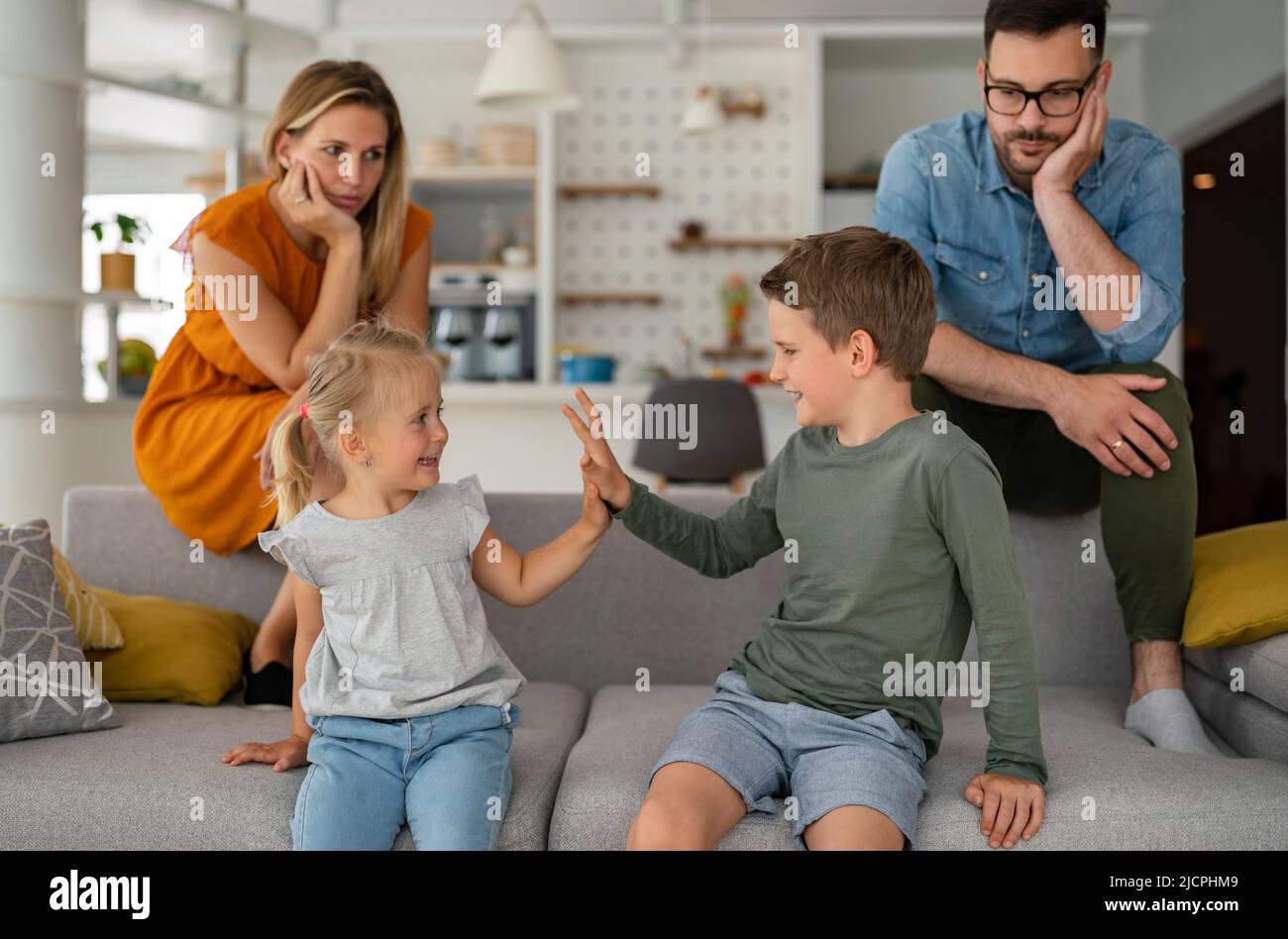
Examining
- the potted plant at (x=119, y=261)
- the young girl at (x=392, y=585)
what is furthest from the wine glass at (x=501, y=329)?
the young girl at (x=392, y=585)

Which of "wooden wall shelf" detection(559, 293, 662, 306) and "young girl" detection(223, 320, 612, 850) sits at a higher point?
"wooden wall shelf" detection(559, 293, 662, 306)

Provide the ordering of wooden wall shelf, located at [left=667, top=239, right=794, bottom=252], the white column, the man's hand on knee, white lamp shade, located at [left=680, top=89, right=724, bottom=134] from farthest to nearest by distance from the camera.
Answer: wooden wall shelf, located at [left=667, top=239, right=794, bottom=252], white lamp shade, located at [left=680, top=89, right=724, bottom=134], the white column, the man's hand on knee

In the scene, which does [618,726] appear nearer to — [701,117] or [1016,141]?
[1016,141]

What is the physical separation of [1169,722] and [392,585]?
107 cm

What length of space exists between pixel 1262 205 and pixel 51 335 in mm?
4666

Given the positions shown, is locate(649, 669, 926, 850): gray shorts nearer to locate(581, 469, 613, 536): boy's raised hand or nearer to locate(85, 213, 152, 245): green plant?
locate(581, 469, 613, 536): boy's raised hand

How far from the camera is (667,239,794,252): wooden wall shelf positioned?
21.0 ft

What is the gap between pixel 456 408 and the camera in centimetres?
534

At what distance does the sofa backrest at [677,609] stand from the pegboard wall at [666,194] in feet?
14.8

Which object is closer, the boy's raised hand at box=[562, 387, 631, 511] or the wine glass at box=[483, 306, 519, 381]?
the boy's raised hand at box=[562, 387, 631, 511]

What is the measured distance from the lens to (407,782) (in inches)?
55.3

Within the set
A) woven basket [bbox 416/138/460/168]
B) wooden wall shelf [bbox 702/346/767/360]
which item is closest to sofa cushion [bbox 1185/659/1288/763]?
wooden wall shelf [bbox 702/346/767/360]

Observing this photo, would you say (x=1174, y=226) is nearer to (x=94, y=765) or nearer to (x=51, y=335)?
(x=94, y=765)

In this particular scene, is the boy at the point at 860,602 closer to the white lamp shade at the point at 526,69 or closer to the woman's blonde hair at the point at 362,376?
the woman's blonde hair at the point at 362,376
